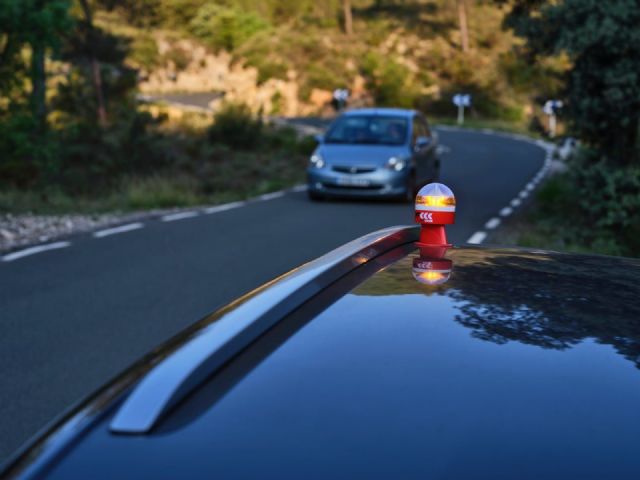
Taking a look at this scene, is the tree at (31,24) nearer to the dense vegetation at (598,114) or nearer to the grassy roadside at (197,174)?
the grassy roadside at (197,174)

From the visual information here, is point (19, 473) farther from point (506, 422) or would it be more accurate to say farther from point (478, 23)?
point (478, 23)

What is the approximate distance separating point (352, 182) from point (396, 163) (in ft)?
2.81

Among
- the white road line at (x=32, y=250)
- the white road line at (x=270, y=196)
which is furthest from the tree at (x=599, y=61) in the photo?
the white road line at (x=270, y=196)

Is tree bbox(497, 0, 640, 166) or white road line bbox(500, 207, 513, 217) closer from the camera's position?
Answer: tree bbox(497, 0, 640, 166)

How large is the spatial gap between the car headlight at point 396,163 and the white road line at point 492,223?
273 centimetres

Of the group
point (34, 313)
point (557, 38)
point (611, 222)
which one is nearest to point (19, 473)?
point (34, 313)

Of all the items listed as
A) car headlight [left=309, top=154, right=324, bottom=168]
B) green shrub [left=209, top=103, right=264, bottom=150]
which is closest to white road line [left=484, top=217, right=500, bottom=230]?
car headlight [left=309, top=154, right=324, bottom=168]

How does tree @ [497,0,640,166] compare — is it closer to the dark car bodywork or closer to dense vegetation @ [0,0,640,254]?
dense vegetation @ [0,0,640,254]

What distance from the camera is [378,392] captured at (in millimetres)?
1760

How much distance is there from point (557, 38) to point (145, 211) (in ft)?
23.4

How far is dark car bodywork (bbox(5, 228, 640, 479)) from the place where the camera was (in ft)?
5.12

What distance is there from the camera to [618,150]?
13.7 meters

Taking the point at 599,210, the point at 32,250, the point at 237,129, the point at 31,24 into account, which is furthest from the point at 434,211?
the point at 237,129

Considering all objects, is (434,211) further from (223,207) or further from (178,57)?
(178,57)
